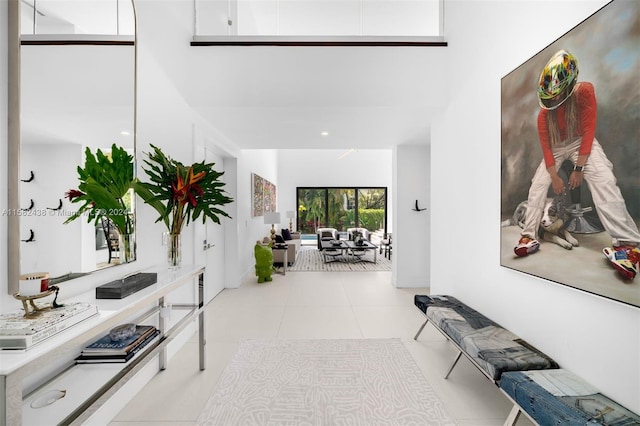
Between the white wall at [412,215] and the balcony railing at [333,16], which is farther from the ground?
the balcony railing at [333,16]

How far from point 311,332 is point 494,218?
2.28 m

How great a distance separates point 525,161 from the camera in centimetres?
193

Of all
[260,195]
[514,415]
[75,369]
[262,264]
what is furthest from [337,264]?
[75,369]

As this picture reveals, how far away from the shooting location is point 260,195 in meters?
7.29

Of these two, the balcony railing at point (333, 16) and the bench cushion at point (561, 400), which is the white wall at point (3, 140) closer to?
the bench cushion at point (561, 400)

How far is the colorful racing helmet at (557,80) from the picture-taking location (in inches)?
62.0

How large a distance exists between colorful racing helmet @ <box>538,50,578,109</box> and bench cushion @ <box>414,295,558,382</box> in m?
1.56

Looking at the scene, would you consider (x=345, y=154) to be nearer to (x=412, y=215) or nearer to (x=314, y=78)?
(x=412, y=215)

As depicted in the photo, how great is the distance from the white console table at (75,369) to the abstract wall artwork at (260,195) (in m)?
4.62

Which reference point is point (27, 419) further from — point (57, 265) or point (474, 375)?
point (474, 375)

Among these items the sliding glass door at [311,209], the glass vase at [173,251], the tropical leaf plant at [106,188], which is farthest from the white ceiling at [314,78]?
the sliding glass door at [311,209]

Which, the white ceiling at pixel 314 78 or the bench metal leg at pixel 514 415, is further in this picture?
the white ceiling at pixel 314 78

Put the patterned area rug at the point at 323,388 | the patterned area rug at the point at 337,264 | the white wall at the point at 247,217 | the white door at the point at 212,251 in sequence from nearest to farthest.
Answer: the patterned area rug at the point at 323,388 < the white door at the point at 212,251 < the white wall at the point at 247,217 < the patterned area rug at the point at 337,264

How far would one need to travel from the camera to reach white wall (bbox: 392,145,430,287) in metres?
5.16
